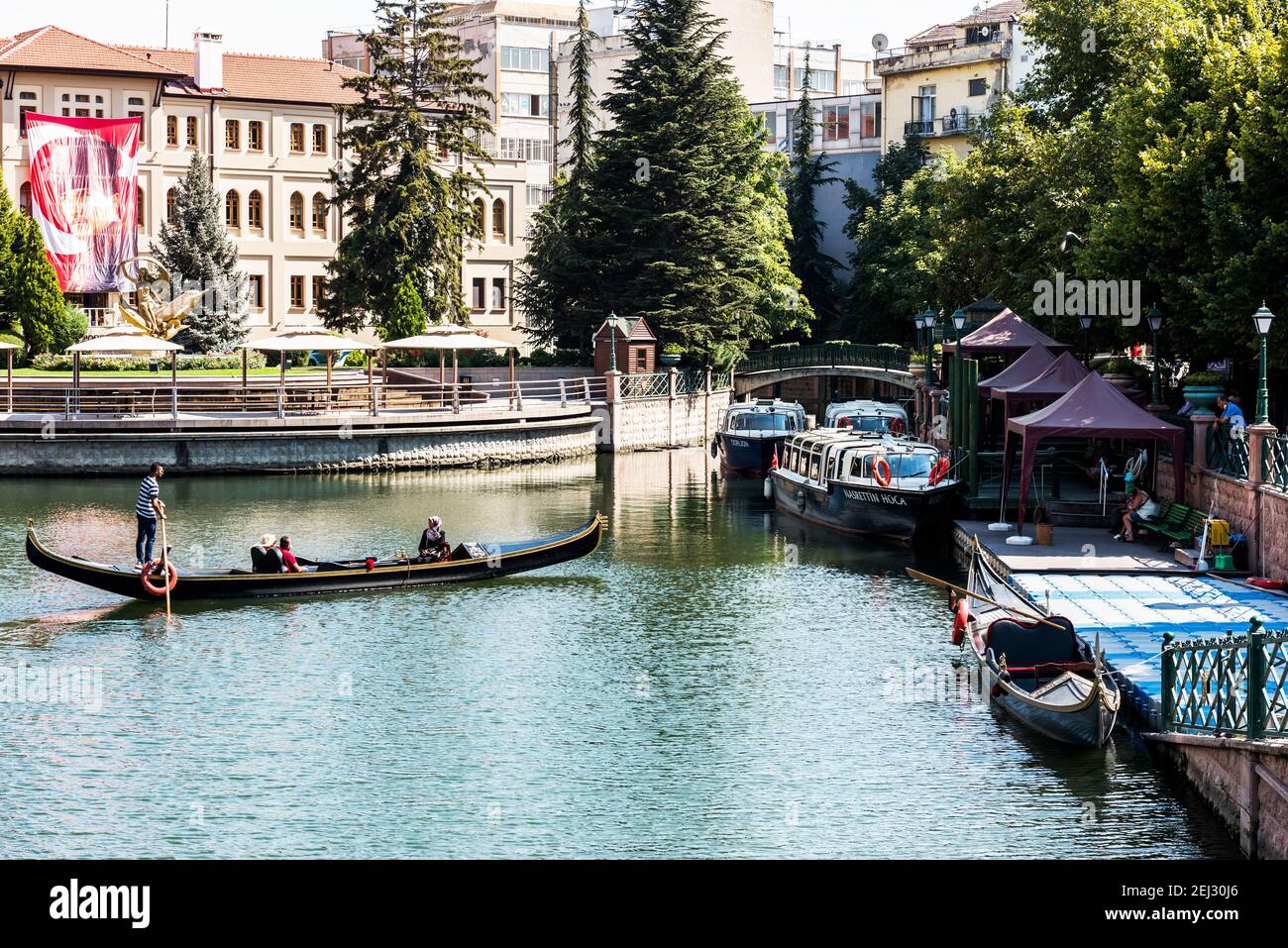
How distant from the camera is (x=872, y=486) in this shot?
121ft

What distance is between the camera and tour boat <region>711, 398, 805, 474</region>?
52.1 meters

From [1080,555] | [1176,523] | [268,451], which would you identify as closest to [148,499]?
[1080,555]

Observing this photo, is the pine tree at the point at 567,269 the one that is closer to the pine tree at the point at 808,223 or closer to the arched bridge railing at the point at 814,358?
the arched bridge railing at the point at 814,358

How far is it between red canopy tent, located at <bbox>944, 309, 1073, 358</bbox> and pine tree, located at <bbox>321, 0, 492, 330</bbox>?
92.7ft

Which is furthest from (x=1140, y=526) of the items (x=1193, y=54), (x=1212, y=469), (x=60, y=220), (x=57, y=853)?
(x=60, y=220)

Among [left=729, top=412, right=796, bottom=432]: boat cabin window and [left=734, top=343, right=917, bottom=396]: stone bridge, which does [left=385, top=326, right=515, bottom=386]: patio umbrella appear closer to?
[left=729, top=412, right=796, bottom=432]: boat cabin window

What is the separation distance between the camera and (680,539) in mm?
38000

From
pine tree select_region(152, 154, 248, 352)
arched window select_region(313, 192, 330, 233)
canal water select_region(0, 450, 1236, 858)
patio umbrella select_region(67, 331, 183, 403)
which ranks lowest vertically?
canal water select_region(0, 450, 1236, 858)

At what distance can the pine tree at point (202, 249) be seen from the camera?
74750mm

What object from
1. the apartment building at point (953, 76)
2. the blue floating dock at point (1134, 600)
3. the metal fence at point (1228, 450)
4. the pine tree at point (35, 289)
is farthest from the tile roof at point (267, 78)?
the metal fence at point (1228, 450)

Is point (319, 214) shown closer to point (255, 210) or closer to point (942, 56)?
point (255, 210)

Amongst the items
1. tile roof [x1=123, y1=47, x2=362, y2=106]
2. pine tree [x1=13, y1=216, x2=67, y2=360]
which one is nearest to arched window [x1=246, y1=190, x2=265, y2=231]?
tile roof [x1=123, y1=47, x2=362, y2=106]

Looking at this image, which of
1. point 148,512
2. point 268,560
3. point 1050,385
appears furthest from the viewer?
point 1050,385

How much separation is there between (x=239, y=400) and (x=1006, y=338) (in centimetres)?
2385
